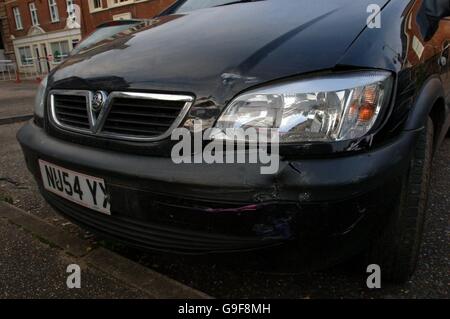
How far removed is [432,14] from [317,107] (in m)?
0.95

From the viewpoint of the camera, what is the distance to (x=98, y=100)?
1610 millimetres

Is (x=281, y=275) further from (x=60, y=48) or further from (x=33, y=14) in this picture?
(x=33, y=14)

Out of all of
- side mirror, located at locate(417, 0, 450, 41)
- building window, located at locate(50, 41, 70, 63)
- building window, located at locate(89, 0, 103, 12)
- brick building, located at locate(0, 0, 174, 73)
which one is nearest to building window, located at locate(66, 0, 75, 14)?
brick building, located at locate(0, 0, 174, 73)

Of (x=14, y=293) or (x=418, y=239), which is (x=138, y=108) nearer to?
(x=14, y=293)

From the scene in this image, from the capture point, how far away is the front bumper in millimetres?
1245

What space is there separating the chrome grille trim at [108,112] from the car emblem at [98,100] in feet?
0.06

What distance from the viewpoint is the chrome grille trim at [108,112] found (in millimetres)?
1413

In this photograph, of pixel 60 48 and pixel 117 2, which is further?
pixel 60 48

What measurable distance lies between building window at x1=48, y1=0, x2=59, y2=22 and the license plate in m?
25.2

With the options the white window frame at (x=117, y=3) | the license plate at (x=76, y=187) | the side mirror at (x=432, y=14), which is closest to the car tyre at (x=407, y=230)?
the side mirror at (x=432, y=14)

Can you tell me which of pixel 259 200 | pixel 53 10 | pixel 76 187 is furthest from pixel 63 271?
pixel 53 10

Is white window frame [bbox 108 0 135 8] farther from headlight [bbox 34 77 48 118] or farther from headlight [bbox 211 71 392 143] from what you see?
headlight [bbox 211 71 392 143]

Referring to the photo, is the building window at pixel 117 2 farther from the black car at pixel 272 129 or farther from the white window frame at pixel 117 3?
the black car at pixel 272 129

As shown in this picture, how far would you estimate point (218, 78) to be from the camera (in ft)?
4.63
